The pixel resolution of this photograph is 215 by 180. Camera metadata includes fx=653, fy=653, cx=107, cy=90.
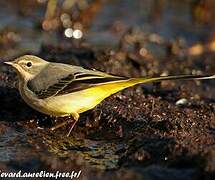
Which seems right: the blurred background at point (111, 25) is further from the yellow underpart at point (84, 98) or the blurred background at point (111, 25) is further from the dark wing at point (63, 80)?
the yellow underpart at point (84, 98)

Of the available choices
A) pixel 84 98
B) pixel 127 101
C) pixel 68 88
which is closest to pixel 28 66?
pixel 68 88

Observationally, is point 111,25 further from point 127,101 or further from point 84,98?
point 84,98

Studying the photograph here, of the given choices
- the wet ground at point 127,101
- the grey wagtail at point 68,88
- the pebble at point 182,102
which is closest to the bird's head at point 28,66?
the grey wagtail at point 68,88

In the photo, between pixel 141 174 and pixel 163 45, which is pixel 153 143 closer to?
pixel 141 174

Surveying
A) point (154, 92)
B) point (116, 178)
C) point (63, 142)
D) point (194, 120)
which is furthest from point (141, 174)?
point (154, 92)

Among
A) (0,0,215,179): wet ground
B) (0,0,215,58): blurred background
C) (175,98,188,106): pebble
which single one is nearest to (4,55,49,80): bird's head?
(0,0,215,179): wet ground

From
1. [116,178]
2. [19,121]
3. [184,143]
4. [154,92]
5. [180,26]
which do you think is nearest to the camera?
[116,178]
